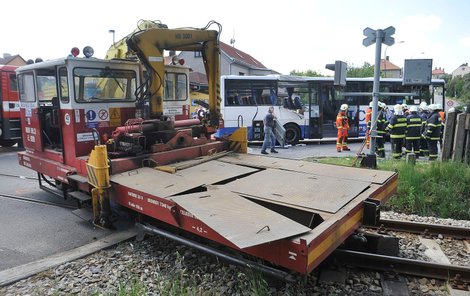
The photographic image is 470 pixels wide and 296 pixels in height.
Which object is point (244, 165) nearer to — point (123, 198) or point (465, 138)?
point (123, 198)

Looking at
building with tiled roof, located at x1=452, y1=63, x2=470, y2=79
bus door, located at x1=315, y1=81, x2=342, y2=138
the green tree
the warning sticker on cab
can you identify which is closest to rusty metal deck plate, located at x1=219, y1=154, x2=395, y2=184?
the warning sticker on cab

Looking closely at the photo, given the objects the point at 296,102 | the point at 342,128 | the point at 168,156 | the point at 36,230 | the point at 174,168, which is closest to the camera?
the point at 174,168

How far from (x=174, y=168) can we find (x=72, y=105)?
192 centimetres

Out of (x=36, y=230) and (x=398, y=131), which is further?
(x=398, y=131)

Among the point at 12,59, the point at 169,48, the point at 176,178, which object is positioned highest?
the point at 12,59

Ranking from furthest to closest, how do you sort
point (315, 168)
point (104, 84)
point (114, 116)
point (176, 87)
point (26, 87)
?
point (176, 87)
point (26, 87)
point (114, 116)
point (104, 84)
point (315, 168)

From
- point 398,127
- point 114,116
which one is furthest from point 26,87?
point 398,127

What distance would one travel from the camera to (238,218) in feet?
10.6

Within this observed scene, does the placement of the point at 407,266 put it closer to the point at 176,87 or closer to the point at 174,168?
the point at 174,168

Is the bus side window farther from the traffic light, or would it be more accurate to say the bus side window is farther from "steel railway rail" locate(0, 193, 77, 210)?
"steel railway rail" locate(0, 193, 77, 210)

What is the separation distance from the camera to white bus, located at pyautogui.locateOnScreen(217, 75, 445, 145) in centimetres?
1558

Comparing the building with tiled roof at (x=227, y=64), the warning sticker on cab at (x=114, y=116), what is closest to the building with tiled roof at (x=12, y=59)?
the building with tiled roof at (x=227, y=64)

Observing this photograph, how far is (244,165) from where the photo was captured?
5500 mm

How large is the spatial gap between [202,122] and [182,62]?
1412 mm
